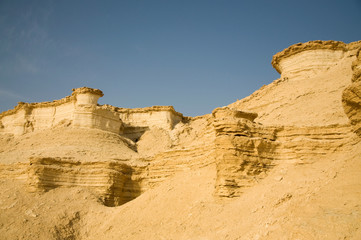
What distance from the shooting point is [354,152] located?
995 centimetres

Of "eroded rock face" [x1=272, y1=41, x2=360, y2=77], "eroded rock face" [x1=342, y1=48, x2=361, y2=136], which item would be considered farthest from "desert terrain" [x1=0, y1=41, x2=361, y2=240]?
"eroded rock face" [x1=272, y1=41, x2=360, y2=77]

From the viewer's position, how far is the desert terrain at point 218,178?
29.3 feet

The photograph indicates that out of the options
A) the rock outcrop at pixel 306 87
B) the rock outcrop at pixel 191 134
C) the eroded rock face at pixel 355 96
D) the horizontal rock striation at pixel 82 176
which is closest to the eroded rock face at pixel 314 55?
the rock outcrop at pixel 306 87

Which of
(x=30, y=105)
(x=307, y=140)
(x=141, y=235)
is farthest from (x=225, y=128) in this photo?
(x=30, y=105)

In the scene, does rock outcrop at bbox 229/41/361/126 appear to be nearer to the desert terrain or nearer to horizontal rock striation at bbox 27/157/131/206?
the desert terrain

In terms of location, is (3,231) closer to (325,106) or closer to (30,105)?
(325,106)

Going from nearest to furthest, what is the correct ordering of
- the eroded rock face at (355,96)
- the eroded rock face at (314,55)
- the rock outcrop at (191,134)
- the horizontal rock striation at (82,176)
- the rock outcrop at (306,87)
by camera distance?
the eroded rock face at (355,96), the rock outcrop at (191,134), the horizontal rock striation at (82,176), the rock outcrop at (306,87), the eroded rock face at (314,55)

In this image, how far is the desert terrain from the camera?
29.3 ft

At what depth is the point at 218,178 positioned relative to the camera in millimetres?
12602

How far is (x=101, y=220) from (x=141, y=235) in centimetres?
430

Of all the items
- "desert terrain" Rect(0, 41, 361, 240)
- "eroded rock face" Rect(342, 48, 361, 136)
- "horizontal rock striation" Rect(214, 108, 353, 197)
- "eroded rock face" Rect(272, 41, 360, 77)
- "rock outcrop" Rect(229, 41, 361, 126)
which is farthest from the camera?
"eroded rock face" Rect(272, 41, 360, 77)

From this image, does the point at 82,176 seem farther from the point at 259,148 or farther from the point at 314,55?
the point at 314,55

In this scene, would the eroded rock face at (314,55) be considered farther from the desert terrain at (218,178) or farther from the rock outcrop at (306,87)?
the desert terrain at (218,178)

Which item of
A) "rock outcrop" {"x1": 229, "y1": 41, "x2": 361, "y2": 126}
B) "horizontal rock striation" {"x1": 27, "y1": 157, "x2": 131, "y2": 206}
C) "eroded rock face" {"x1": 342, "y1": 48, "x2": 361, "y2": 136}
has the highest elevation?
"rock outcrop" {"x1": 229, "y1": 41, "x2": 361, "y2": 126}
